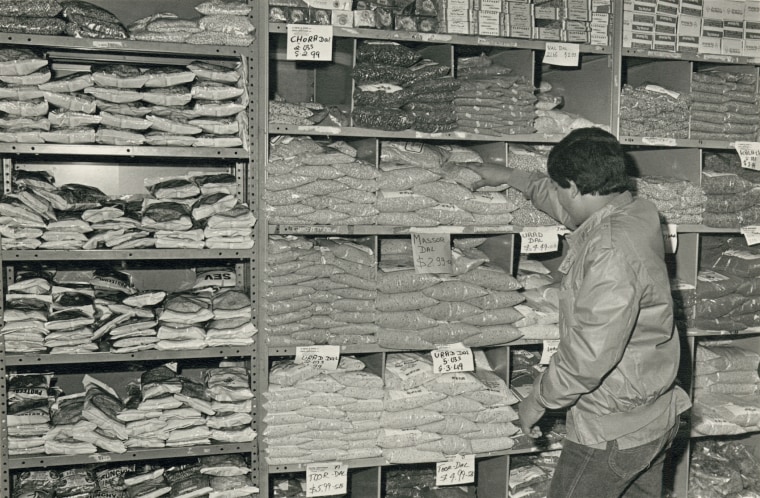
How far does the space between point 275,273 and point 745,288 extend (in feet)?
7.63

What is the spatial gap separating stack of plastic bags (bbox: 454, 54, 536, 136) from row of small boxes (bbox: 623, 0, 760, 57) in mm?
567

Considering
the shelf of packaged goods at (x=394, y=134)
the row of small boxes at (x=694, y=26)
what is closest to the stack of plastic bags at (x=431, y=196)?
the shelf of packaged goods at (x=394, y=134)

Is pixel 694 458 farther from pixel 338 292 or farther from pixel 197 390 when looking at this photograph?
pixel 197 390

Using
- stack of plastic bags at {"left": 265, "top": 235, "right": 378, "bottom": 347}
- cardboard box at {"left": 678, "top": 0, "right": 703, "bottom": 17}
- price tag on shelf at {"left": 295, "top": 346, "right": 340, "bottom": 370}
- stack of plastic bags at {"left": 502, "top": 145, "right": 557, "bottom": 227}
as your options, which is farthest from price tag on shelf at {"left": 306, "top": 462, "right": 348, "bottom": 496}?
cardboard box at {"left": 678, "top": 0, "right": 703, "bottom": 17}

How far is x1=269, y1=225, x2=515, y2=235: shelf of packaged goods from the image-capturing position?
3.14 m

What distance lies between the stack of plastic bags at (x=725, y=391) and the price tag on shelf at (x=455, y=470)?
1.16 meters

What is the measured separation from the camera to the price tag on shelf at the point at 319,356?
10.4ft

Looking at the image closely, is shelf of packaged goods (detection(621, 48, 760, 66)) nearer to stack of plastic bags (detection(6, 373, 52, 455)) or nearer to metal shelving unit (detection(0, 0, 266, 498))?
metal shelving unit (detection(0, 0, 266, 498))

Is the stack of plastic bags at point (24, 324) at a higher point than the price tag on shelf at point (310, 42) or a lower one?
lower

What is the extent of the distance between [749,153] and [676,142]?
451mm

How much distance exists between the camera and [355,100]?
321 centimetres

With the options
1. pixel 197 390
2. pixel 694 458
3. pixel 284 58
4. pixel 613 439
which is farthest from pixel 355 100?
pixel 694 458

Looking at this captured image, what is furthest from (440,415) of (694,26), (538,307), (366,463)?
(694,26)

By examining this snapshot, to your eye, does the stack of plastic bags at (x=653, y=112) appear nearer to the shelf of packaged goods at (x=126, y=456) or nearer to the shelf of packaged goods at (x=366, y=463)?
the shelf of packaged goods at (x=366, y=463)
